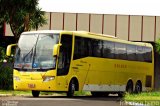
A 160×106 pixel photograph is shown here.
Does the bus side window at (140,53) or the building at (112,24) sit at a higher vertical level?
the building at (112,24)

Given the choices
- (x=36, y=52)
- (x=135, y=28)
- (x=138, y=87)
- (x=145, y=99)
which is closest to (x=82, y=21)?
(x=135, y=28)

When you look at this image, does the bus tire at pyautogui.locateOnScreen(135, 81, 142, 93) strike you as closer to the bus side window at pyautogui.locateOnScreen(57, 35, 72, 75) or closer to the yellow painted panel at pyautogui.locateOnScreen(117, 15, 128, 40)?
the bus side window at pyautogui.locateOnScreen(57, 35, 72, 75)

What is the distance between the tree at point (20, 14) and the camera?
104 feet

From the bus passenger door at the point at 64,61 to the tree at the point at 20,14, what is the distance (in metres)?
7.01

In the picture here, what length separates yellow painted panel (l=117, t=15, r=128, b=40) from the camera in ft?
180

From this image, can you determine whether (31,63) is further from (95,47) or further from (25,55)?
(95,47)

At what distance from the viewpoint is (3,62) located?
39.3 metres

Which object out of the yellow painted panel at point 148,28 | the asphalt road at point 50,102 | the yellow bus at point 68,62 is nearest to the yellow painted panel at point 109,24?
the yellow painted panel at point 148,28

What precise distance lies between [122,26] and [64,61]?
30054 mm

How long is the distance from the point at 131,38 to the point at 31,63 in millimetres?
30722

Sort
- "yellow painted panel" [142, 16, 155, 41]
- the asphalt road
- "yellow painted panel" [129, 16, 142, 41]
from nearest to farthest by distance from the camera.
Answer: the asphalt road
"yellow painted panel" [142, 16, 155, 41]
"yellow painted panel" [129, 16, 142, 41]

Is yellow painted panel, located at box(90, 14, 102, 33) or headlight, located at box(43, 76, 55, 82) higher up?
yellow painted panel, located at box(90, 14, 102, 33)

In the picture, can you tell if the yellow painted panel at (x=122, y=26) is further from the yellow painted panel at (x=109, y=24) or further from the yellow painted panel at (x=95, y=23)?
the yellow painted panel at (x=95, y=23)

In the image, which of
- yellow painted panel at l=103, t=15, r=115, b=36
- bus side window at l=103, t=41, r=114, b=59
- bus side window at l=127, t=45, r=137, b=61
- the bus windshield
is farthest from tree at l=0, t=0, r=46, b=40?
yellow painted panel at l=103, t=15, r=115, b=36
